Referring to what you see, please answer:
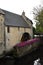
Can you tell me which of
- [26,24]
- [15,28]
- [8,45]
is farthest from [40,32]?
[8,45]

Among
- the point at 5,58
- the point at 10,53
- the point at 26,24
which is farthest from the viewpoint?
the point at 26,24

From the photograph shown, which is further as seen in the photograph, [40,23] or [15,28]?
[40,23]

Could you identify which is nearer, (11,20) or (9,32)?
(9,32)

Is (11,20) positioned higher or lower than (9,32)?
higher

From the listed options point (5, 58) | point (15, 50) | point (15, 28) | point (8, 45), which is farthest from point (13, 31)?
point (5, 58)

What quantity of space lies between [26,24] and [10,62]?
2579 centimetres

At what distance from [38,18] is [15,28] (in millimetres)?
6555

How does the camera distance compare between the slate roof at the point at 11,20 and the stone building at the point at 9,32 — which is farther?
the slate roof at the point at 11,20

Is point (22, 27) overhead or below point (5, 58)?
overhead

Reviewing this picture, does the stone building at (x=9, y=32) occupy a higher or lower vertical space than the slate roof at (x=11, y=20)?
lower

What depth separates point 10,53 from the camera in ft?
132

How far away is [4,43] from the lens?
4291 centimetres

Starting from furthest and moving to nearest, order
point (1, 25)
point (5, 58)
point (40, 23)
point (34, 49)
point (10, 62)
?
point (40, 23)
point (34, 49)
point (1, 25)
point (5, 58)
point (10, 62)

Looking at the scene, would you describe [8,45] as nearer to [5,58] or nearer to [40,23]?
[5,58]
